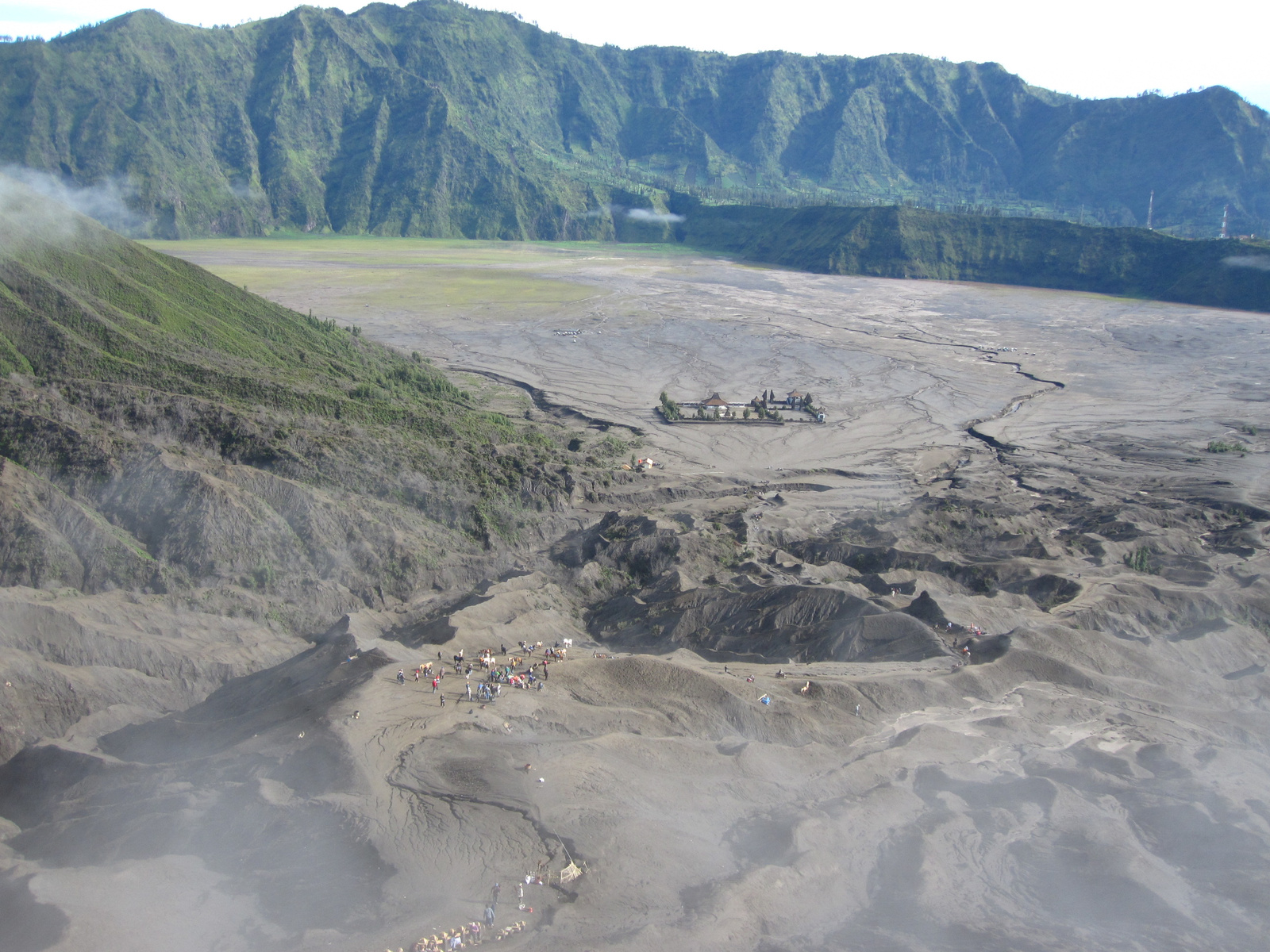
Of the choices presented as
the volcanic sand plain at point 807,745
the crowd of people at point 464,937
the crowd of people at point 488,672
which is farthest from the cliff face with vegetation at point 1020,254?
the crowd of people at point 464,937

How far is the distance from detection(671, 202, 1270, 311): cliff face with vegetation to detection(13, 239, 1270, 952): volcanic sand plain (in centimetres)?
8658

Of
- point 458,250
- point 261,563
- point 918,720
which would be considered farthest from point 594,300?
point 918,720

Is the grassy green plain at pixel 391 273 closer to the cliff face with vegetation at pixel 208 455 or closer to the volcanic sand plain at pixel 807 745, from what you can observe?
the cliff face with vegetation at pixel 208 455

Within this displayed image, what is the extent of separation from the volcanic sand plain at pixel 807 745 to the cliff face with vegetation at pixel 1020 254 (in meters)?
86.6

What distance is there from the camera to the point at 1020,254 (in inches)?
6437

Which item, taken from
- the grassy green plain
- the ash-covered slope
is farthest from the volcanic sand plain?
the grassy green plain

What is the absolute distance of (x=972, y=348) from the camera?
108688mm

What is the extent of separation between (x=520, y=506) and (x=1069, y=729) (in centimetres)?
2931

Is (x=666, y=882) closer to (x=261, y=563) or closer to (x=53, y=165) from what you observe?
(x=261, y=563)

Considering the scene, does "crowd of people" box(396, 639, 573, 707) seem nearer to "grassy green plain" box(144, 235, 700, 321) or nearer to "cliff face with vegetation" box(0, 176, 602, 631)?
"cliff face with vegetation" box(0, 176, 602, 631)

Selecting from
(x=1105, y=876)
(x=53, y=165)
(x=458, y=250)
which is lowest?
(x=1105, y=876)

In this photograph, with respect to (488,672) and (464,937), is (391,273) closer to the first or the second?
(488,672)

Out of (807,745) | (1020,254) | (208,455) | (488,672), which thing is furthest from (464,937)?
(1020,254)

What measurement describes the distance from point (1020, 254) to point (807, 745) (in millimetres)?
153163
